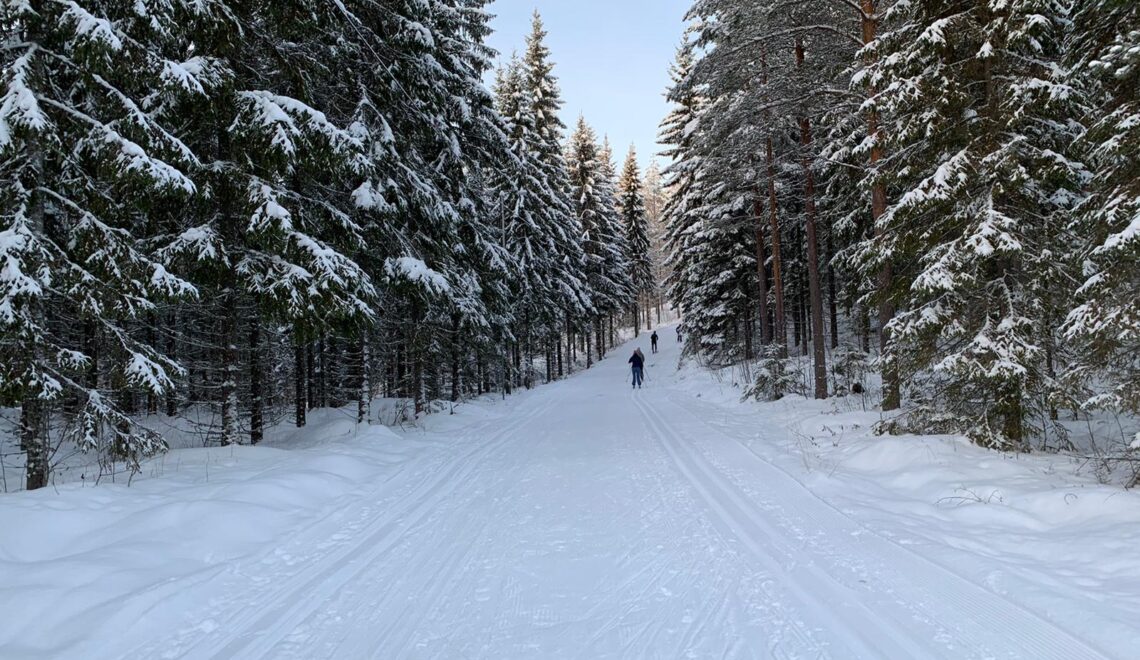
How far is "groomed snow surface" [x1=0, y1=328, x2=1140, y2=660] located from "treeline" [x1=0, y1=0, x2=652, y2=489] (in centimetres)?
175

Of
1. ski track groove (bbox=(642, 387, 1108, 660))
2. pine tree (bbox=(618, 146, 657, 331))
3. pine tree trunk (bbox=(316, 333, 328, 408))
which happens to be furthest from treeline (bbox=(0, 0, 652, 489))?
pine tree (bbox=(618, 146, 657, 331))

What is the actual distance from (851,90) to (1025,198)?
13.7ft

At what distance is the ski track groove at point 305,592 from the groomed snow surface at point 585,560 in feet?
0.08

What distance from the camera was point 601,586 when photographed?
4223 millimetres

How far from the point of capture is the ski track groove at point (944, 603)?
322 centimetres

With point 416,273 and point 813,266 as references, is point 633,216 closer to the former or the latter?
point 813,266

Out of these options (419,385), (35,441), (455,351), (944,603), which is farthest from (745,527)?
(455,351)

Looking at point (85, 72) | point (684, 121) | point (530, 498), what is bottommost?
point (530, 498)

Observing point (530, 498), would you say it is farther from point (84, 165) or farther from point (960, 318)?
point (84, 165)

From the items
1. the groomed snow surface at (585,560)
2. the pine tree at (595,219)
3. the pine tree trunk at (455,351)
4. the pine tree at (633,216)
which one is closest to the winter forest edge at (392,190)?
the groomed snow surface at (585,560)

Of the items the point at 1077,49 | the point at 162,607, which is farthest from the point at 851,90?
the point at 162,607

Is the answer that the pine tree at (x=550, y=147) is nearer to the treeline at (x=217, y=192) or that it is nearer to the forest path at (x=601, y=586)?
the treeline at (x=217, y=192)

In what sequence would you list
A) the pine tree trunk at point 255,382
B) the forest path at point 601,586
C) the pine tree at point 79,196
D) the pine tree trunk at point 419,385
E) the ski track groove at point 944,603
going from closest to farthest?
the ski track groove at point 944,603, the forest path at point 601,586, the pine tree at point 79,196, the pine tree trunk at point 255,382, the pine tree trunk at point 419,385

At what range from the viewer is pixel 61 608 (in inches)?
149
